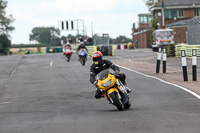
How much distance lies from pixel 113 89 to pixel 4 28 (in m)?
98.9

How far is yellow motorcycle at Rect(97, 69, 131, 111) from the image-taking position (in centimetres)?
1011

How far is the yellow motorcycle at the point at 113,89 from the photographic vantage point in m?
10.1

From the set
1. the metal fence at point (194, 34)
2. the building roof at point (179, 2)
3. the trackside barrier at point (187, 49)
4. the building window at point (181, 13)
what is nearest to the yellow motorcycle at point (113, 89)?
the trackside barrier at point (187, 49)

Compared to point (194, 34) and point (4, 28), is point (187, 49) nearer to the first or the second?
point (194, 34)

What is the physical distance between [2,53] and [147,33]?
37.5m

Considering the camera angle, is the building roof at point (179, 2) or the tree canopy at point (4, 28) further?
the tree canopy at point (4, 28)

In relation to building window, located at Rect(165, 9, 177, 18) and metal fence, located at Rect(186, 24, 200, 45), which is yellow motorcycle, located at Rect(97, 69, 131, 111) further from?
building window, located at Rect(165, 9, 177, 18)

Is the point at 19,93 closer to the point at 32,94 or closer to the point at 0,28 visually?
the point at 32,94

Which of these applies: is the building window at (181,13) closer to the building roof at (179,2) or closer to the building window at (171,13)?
the building window at (171,13)

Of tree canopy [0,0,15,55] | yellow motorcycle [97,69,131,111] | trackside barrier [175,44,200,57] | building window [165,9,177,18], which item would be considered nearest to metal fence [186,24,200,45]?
trackside barrier [175,44,200,57]

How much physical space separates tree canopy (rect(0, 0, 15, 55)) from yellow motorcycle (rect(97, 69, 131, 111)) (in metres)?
94.1

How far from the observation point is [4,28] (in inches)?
4183

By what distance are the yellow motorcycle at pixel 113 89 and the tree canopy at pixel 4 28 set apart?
9406cm

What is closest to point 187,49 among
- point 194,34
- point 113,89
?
point 194,34
